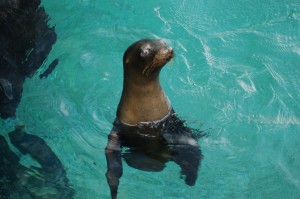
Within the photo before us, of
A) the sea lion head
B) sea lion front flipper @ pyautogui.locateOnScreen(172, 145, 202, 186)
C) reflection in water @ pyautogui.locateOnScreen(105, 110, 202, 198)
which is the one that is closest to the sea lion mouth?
the sea lion head

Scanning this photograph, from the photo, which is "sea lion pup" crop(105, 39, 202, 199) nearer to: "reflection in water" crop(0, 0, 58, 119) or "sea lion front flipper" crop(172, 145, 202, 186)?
"sea lion front flipper" crop(172, 145, 202, 186)

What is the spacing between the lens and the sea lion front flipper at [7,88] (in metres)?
6.20

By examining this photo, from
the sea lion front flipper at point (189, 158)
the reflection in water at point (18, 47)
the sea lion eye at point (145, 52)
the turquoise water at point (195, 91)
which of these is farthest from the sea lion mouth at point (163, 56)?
the reflection in water at point (18, 47)

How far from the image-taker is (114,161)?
16.4ft

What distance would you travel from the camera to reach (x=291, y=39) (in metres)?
7.45

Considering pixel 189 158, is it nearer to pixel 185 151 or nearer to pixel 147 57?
pixel 185 151

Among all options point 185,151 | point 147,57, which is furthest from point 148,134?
point 147,57

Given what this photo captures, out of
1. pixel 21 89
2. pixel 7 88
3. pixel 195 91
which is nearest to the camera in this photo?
pixel 7 88

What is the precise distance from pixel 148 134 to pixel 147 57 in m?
1.02

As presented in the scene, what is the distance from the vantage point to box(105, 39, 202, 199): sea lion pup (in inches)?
198

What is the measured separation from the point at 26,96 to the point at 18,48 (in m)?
0.73

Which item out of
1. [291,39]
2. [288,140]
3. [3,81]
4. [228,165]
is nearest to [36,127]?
[3,81]

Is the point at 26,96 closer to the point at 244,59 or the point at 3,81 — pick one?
the point at 3,81

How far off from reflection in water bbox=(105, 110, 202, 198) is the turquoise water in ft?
1.04
